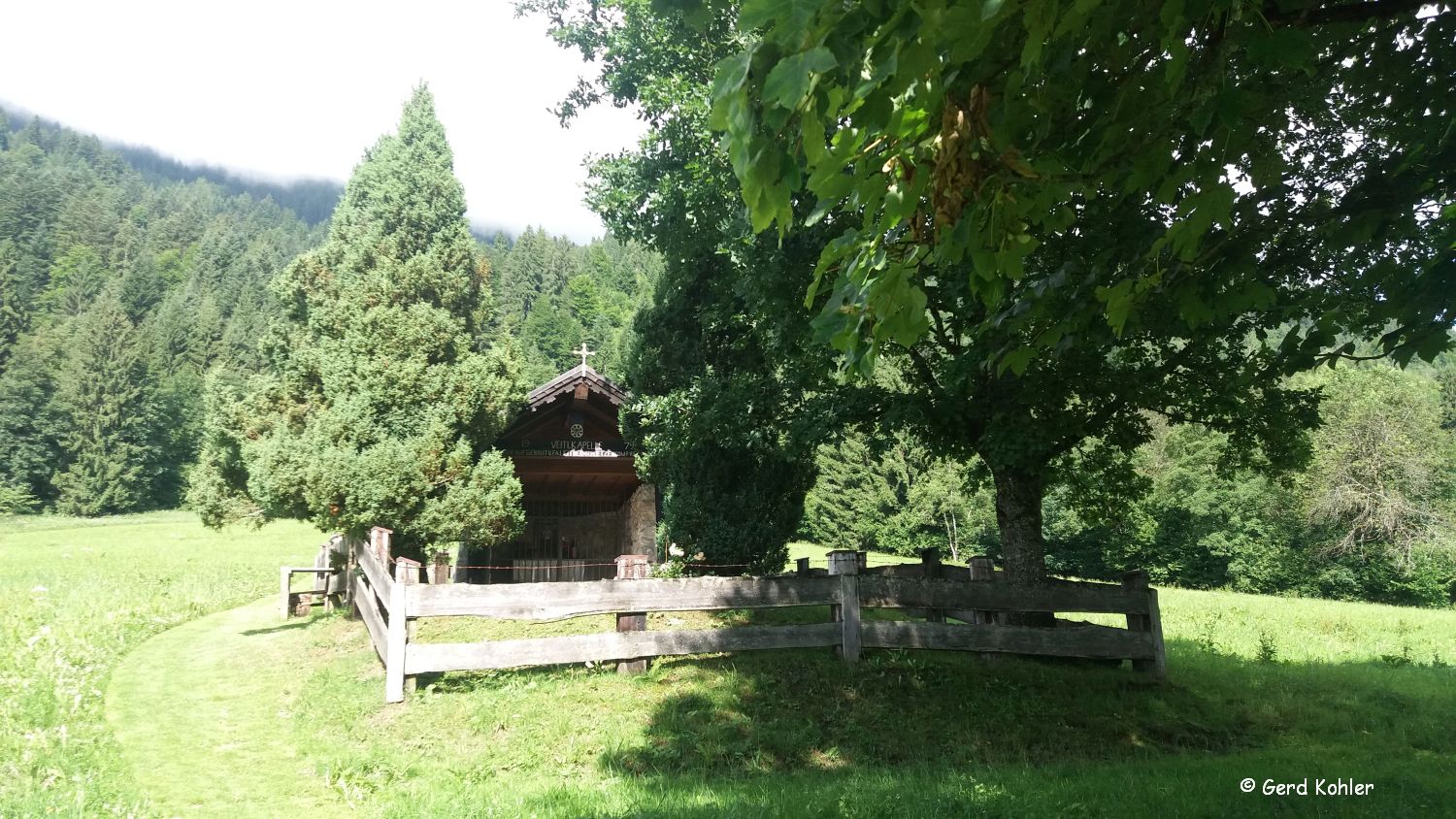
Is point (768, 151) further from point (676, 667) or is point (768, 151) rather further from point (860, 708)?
point (676, 667)

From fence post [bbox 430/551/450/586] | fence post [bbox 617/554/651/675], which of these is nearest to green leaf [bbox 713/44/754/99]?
fence post [bbox 617/554/651/675]

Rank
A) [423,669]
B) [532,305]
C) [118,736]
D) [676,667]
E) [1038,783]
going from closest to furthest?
1. [1038,783]
2. [118,736]
3. [423,669]
4. [676,667]
5. [532,305]

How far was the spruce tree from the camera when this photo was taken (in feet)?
187

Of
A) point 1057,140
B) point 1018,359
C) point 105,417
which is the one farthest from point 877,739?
point 105,417

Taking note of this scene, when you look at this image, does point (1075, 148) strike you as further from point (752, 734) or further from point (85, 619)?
point (85, 619)

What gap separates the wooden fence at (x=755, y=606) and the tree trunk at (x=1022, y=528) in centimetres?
69

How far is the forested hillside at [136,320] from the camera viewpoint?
58.3m

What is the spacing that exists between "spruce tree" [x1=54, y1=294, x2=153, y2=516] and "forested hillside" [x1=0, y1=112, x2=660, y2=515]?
0.10 metres

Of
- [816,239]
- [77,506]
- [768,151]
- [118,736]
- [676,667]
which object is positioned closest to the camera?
[768,151]

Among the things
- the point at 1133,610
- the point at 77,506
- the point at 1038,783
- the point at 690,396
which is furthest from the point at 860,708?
the point at 77,506

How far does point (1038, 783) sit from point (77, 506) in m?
67.0

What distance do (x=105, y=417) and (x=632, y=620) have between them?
213 ft

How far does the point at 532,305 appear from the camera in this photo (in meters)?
79.9

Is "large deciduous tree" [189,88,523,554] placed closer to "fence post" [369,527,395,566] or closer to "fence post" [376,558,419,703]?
"fence post" [369,527,395,566]
